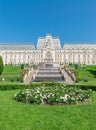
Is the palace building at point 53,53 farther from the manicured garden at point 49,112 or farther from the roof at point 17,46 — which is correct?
the manicured garden at point 49,112

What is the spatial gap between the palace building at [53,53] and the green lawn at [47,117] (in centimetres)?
9244

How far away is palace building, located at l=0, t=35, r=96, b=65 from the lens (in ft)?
349

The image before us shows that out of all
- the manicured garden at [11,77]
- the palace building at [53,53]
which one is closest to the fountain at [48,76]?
the manicured garden at [11,77]

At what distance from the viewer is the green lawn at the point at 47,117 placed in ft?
28.6

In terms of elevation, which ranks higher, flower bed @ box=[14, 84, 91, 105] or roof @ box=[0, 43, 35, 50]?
roof @ box=[0, 43, 35, 50]

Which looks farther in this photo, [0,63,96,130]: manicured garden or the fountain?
the fountain

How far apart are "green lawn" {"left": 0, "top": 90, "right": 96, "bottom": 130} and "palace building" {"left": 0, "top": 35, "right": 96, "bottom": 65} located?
92.4 m

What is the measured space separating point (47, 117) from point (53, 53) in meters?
94.6

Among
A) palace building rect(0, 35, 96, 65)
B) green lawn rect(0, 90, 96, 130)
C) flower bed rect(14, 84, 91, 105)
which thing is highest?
palace building rect(0, 35, 96, 65)

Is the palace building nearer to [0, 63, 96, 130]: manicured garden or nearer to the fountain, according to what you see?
the fountain

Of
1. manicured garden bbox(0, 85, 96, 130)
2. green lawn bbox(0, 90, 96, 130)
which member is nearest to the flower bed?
manicured garden bbox(0, 85, 96, 130)

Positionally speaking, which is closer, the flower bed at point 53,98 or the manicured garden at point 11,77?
the flower bed at point 53,98

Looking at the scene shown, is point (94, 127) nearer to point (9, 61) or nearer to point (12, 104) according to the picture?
point (12, 104)

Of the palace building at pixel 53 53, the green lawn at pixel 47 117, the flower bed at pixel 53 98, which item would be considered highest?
the palace building at pixel 53 53
